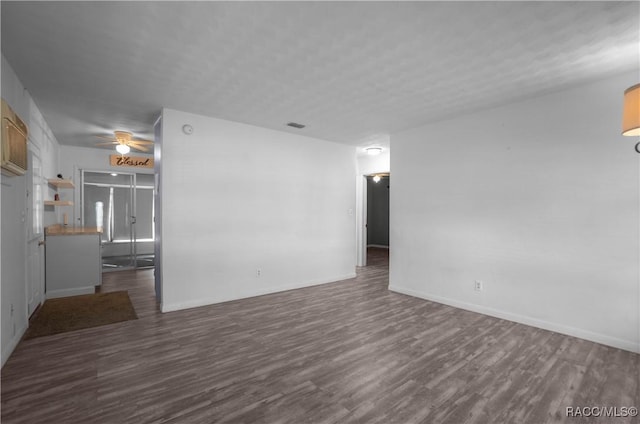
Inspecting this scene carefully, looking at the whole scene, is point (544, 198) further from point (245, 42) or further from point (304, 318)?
point (245, 42)

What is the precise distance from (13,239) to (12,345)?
102 centimetres

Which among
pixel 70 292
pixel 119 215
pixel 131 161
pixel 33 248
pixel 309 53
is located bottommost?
pixel 70 292

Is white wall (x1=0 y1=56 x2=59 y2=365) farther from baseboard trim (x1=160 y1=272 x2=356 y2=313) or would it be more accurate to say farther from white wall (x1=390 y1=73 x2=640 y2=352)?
white wall (x1=390 y1=73 x2=640 y2=352)

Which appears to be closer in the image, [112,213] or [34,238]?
[34,238]

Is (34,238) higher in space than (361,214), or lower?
lower

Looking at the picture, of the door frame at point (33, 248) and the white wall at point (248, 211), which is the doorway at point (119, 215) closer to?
the door frame at point (33, 248)

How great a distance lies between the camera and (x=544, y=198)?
3.62 metres

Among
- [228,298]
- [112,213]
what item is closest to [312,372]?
[228,298]

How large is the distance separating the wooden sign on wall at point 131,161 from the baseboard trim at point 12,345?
14.8ft

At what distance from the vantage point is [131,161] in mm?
7168

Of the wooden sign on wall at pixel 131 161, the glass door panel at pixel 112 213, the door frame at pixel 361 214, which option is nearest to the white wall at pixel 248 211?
the door frame at pixel 361 214

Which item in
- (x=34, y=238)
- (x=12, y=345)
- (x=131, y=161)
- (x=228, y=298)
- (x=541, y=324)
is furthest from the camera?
(x=131, y=161)

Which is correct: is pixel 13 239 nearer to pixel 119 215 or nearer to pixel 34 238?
pixel 34 238

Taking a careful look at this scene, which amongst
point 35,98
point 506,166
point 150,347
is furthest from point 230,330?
point 506,166
